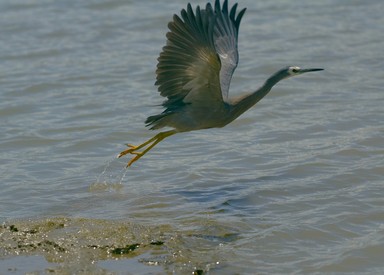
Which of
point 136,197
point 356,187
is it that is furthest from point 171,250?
point 356,187

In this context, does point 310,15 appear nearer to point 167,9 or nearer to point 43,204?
point 167,9

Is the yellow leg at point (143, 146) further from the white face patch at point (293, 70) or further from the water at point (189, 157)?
the white face patch at point (293, 70)

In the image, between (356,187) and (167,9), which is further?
(167,9)

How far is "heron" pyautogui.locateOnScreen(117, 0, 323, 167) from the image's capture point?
7840 millimetres

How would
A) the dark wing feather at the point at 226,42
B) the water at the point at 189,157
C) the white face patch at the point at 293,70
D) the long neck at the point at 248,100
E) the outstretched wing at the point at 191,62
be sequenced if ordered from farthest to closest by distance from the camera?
the white face patch at the point at 293,70, the dark wing feather at the point at 226,42, the long neck at the point at 248,100, the outstretched wing at the point at 191,62, the water at the point at 189,157

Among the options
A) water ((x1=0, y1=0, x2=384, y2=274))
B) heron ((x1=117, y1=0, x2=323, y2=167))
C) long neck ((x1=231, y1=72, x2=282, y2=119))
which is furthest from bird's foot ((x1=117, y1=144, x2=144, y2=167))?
long neck ((x1=231, y1=72, x2=282, y2=119))

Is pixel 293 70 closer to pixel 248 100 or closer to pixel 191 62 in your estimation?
pixel 248 100

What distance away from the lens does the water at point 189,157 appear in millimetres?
7008

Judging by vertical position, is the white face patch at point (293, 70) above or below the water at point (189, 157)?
above

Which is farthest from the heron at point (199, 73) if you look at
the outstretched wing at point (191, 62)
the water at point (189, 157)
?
the water at point (189, 157)

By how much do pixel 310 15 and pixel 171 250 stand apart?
878 centimetres

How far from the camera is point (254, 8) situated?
15.6 metres

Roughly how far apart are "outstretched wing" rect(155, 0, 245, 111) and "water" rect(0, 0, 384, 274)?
899mm

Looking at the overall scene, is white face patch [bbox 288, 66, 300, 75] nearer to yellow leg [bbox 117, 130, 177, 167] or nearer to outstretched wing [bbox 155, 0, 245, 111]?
outstretched wing [bbox 155, 0, 245, 111]
